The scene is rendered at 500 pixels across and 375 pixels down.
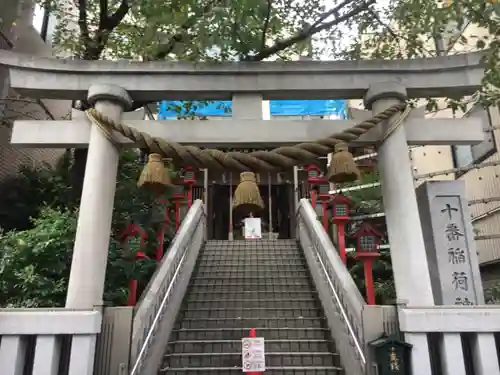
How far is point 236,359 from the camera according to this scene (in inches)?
253

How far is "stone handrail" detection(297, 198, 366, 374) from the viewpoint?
5.22 metres

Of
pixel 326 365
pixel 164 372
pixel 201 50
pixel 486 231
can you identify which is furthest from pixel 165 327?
pixel 486 231

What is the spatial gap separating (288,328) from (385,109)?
3.98 m

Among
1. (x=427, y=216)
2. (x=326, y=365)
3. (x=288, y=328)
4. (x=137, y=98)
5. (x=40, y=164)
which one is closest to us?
(x=137, y=98)

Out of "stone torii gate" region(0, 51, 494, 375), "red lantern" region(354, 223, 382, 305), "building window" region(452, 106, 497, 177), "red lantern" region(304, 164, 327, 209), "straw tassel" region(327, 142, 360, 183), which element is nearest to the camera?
Answer: "straw tassel" region(327, 142, 360, 183)

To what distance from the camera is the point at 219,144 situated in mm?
4879

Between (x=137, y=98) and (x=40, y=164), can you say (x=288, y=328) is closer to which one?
(x=137, y=98)

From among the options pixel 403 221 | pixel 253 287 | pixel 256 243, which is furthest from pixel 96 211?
pixel 256 243

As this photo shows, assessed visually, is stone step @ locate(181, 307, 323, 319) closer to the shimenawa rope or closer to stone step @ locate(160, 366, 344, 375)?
stone step @ locate(160, 366, 344, 375)

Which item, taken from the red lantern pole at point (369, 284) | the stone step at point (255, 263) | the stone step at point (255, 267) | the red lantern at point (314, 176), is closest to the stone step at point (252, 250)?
the stone step at point (255, 263)

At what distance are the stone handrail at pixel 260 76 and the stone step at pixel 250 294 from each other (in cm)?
449

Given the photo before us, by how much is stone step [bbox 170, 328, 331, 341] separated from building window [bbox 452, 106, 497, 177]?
16.4 ft

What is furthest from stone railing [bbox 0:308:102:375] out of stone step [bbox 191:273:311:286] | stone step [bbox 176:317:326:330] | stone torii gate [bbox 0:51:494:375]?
stone step [bbox 191:273:311:286]

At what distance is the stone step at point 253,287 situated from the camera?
8.54 metres
